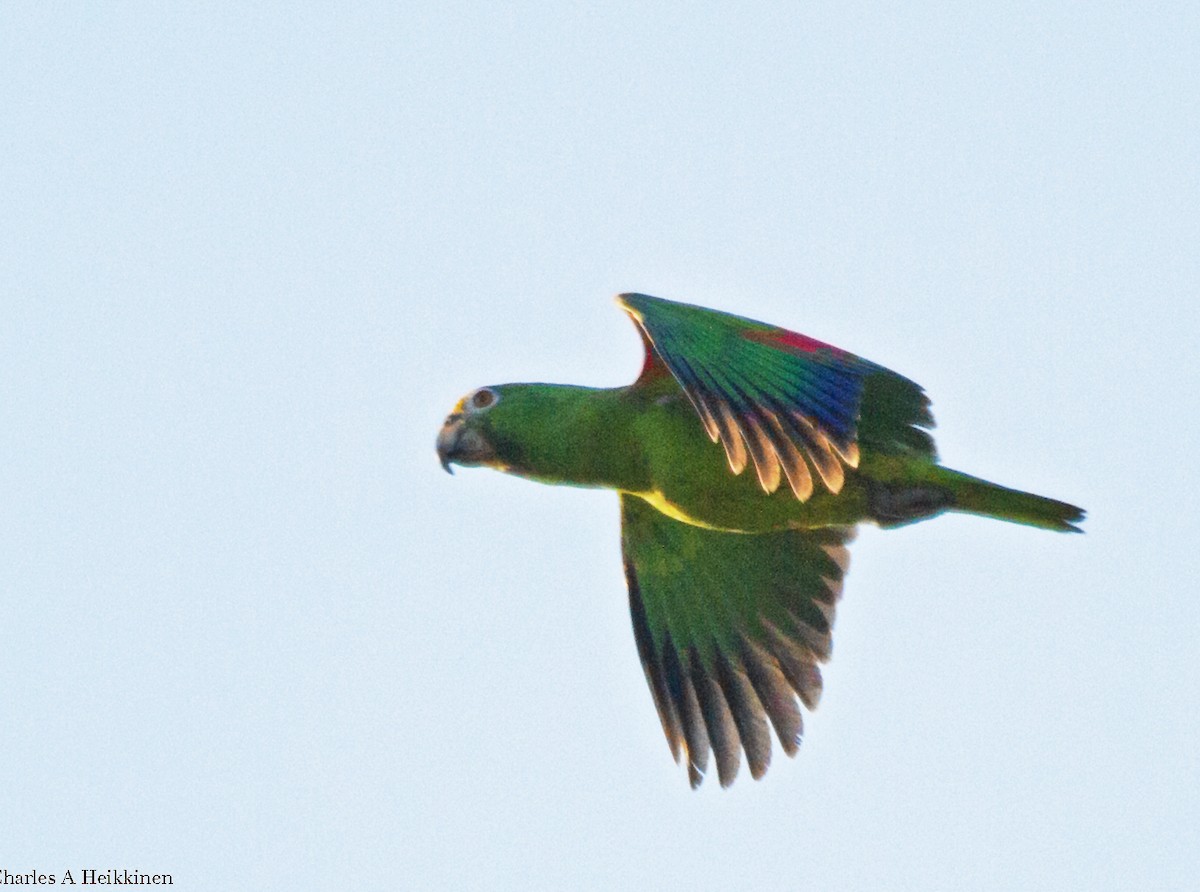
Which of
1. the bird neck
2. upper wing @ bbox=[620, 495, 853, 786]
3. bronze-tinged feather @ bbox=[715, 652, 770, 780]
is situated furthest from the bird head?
bronze-tinged feather @ bbox=[715, 652, 770, 780]

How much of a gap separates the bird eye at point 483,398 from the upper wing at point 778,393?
102 centimetres

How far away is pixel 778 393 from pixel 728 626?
2.42 metres

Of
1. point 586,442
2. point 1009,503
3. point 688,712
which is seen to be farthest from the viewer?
point 688,712

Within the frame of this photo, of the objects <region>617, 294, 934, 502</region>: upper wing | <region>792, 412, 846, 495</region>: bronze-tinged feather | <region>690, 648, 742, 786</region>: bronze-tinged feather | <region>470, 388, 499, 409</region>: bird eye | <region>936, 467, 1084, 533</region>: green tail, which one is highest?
<region>470, 388, 499, 409</region>: bird eye

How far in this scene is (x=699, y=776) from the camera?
11.8m

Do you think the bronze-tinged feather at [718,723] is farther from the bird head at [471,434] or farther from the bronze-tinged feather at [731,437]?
the bronze-tinged feather at [731,437]

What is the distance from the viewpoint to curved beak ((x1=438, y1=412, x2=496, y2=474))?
11.4 metres

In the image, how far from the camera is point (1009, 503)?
10648mm

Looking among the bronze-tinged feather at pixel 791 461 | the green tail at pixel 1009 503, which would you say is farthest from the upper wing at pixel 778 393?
the green tail at pixel 1009 503

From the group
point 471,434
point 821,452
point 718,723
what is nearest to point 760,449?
point 821,452

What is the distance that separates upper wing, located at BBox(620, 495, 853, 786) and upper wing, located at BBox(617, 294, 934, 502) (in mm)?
1396

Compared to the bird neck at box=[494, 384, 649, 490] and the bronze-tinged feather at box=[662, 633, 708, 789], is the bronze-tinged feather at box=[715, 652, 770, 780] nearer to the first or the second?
the bronze-tinged feather at box=[662, 633, 708, 789]

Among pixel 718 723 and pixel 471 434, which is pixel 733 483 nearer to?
pixel 471 434

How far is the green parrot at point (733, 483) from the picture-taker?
1009 cm
